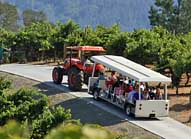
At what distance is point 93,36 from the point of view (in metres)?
36.5

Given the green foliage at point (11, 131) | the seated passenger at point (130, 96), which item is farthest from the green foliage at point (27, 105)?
the green foliage at point (11, 131)

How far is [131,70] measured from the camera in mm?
19672

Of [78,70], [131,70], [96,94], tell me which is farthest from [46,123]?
[78,70]

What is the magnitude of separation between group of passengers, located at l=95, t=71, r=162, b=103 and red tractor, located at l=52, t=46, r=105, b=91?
2.05 m

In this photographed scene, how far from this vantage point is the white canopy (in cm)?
1870

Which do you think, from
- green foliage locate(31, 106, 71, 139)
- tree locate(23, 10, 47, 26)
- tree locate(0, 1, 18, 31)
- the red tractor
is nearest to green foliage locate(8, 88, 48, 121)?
green foliage locate(31, 106, 71, 139)

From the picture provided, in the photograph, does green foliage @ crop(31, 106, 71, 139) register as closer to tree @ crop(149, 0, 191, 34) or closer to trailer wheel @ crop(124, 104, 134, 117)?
trailer wheel @ crop(124, 104, 134, 117)

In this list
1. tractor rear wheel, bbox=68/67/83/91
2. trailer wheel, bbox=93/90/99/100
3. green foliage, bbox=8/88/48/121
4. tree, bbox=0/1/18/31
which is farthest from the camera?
tree, bbox=0/1/18/31

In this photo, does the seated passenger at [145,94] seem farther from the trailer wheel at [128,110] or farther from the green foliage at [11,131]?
the green foliage at [11,131]

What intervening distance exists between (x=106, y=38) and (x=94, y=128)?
3520cm

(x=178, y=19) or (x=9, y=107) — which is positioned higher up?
(x=178, y=19)

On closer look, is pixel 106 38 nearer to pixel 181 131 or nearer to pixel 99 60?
pixel 99 60

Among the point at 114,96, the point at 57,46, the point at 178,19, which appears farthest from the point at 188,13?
the point at 114,96

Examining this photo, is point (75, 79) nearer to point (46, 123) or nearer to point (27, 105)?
point (27, 105)
